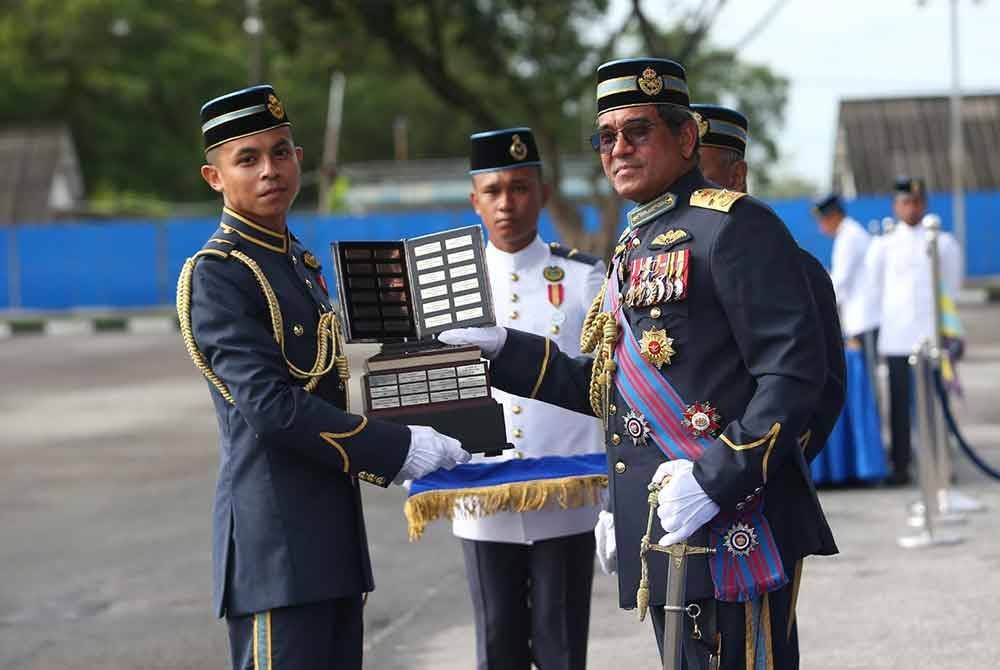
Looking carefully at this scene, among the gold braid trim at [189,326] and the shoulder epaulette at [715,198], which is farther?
the gold braid trim at [189,326]

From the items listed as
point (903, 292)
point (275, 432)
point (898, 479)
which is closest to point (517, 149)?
point (275, 432)

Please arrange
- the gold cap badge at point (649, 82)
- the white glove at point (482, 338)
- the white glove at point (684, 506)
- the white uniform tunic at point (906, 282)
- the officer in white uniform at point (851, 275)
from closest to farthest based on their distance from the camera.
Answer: the white glove at point (684, 506) → the gold cap badge at point (649, 82) → the white glove at point (482, 338) → the white uniform tunic at point (906, 282) → the officer in white uniform at point (851, 275)

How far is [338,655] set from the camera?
3.82 meters

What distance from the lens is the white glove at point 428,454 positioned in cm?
372

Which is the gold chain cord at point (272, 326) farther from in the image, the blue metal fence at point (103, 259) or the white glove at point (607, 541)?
the blue metal fence at point (103, 259)

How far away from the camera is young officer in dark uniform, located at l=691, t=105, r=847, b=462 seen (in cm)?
369

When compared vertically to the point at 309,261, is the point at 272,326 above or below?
below

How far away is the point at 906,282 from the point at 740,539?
739cm

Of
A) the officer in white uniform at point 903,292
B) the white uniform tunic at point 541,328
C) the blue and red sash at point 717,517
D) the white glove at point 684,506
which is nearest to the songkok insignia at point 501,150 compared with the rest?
the white uniform tunic at point 541,328

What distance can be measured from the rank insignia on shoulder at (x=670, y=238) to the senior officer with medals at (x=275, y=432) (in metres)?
0.77

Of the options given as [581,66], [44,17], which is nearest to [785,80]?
[44,17]

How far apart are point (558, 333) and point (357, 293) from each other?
1.09m

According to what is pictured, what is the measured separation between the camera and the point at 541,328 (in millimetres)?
4934

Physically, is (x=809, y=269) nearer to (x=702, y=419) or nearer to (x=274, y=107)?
(x=702, y=419)
